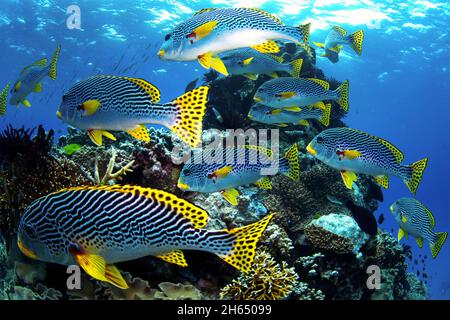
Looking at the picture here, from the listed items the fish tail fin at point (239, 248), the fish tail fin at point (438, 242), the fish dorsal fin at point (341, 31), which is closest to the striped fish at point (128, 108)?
the fish tail fin at point (239, 248)

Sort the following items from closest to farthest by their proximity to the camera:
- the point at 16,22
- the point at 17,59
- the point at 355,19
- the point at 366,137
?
the point at 366,137
the point at 355,19
the point at 16,22
the point at 17,59

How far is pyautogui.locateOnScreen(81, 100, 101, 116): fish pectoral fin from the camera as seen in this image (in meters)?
4.32

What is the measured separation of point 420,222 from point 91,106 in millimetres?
6417

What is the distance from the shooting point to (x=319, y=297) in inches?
206

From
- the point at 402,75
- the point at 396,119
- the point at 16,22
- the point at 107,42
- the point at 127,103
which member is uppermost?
the point at 127,103

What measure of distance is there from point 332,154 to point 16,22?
3828 cm

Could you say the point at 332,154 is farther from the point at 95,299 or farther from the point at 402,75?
the point at 402,75

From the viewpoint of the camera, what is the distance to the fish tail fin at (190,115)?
4078 millimetres

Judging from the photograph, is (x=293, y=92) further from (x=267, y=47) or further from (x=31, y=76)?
(x=31, y=76)

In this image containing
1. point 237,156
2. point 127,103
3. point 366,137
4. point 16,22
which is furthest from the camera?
point 16,22

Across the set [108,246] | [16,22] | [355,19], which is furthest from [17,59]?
[108,246]

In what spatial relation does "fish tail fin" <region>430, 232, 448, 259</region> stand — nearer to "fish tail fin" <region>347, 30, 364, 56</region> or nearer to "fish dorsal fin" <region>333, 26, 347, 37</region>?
"fish tail fin" <region>347, 30, 364, 56</region>

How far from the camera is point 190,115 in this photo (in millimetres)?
4109

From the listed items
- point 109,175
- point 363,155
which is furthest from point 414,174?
point 109,175
